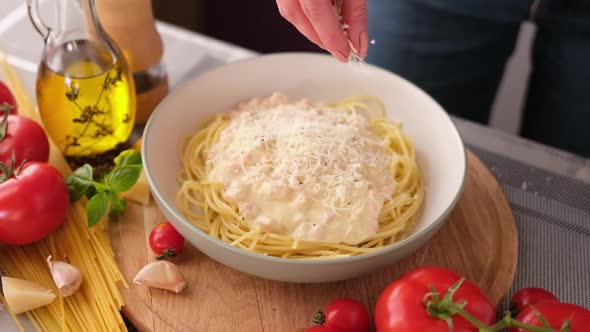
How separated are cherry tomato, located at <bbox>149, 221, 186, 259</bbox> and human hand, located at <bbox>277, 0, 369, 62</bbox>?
55cm

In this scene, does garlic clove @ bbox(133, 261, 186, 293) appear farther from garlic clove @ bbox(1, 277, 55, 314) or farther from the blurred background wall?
the blurred background wall

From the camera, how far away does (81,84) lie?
1.67 m

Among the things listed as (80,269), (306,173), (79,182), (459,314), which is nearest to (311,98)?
(306,173)

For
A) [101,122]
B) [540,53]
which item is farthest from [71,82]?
[540,53]

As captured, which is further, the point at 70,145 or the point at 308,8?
the point at 70,145

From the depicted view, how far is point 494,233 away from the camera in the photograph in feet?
5.57

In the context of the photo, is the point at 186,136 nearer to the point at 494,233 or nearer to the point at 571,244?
the point at 494,233

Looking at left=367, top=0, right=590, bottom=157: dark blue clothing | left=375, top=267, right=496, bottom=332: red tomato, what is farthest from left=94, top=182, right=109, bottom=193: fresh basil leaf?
left=367, top=0, right=590, bottom=157: dark blue clothing

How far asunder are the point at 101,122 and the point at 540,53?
1467 mm

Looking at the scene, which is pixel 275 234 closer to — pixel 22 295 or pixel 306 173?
pixel 306 173

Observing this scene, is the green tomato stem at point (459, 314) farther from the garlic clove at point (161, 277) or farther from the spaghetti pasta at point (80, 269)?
the spaghetti pasta at point (80, 269)

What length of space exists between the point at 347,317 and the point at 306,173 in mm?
351

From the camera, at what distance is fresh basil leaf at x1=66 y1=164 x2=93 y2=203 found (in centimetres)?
166

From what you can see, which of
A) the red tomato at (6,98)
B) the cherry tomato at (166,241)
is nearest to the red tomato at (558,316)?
the cherry tomato at (166,241)
